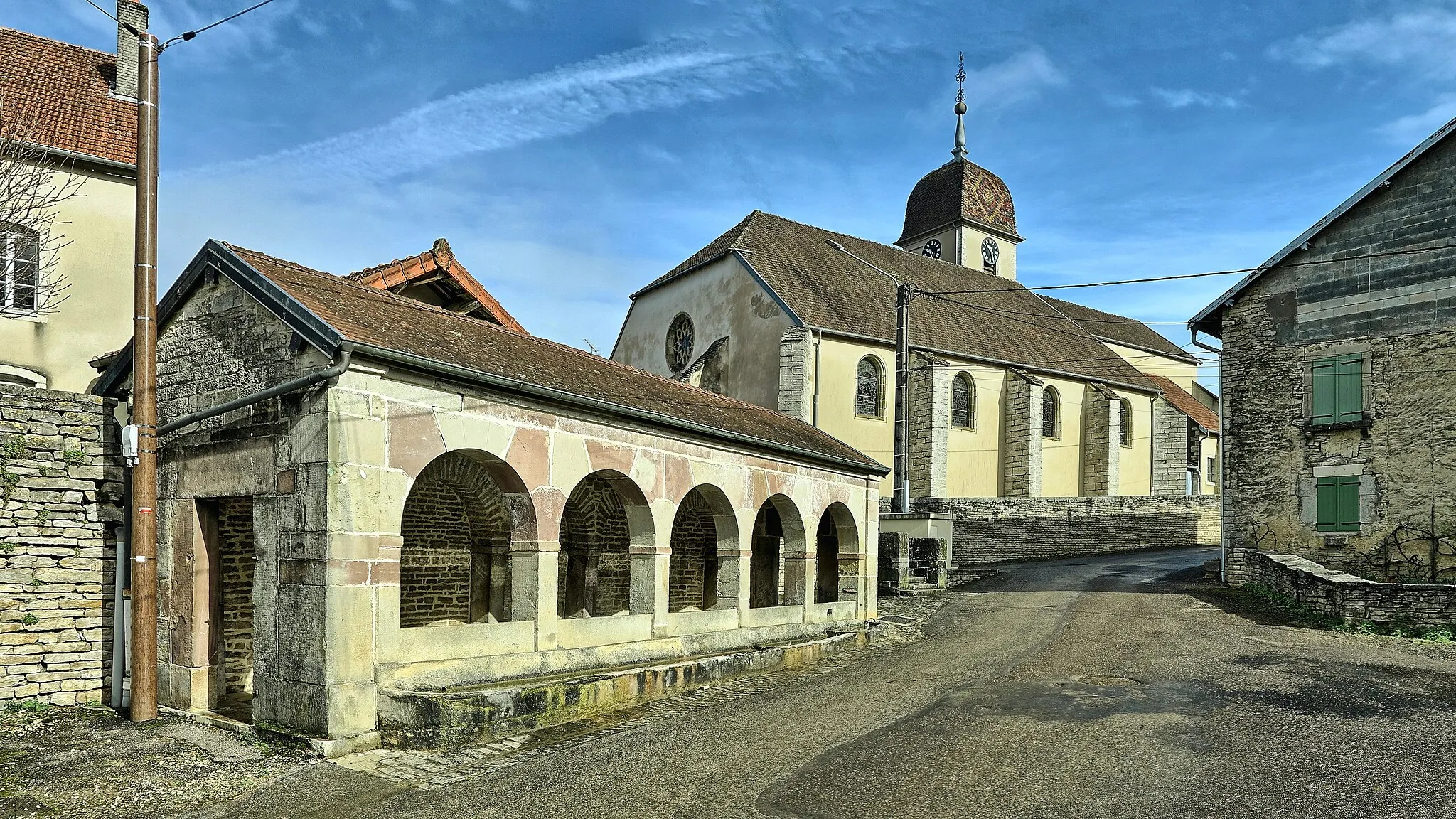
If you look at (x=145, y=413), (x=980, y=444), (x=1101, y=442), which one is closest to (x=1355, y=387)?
(x=980, y=444)

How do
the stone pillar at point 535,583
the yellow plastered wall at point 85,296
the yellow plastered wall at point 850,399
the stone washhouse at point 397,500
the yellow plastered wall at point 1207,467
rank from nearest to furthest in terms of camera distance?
the stone washhouse at point 397,500
the stone pillar at point 535,583
the yellow plastered wall at point 85,296
the yellow plastered wall at point 850,399
the yellow plastered wall at point 1207,467

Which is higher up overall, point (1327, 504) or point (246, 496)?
point (246, 496)

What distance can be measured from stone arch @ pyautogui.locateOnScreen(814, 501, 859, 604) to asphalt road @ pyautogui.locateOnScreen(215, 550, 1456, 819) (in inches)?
122

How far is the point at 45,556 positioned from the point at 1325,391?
63.8 feet

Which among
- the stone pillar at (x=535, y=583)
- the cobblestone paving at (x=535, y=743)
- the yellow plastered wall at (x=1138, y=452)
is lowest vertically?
the cobblestone paving at (x=535, y=743)

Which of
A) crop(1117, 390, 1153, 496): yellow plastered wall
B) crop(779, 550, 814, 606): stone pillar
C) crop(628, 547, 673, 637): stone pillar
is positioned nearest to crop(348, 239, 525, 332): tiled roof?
crop(628, 547, 673, 637): stone pillar

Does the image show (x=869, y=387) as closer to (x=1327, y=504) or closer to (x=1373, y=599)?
(x=1327, y=504)

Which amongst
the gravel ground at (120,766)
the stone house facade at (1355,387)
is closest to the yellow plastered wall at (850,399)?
the stone house facade at (1355,387)

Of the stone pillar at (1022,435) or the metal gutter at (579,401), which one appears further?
the stone pillar at (1022,435)

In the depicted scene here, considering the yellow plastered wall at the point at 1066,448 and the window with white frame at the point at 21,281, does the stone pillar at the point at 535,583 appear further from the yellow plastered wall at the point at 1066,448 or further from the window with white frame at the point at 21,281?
the yellow plastered wall at the point at 1066,448

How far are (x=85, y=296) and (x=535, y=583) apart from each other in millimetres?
12849

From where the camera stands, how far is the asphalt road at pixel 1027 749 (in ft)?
21.9

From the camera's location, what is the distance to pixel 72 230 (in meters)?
18.1

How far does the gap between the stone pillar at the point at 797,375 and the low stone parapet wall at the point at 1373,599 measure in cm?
1214
